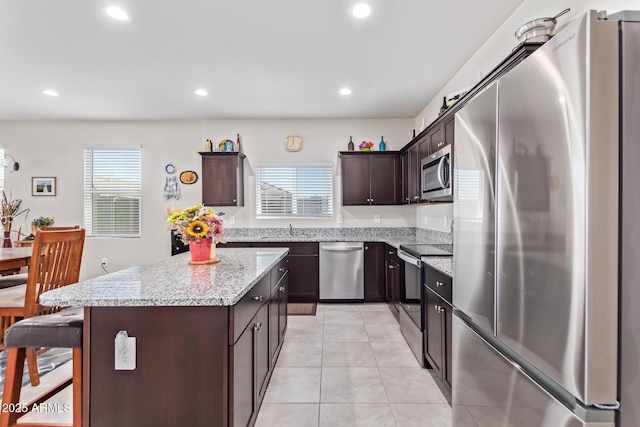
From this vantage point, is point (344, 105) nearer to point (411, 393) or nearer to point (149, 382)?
point (411, 393)

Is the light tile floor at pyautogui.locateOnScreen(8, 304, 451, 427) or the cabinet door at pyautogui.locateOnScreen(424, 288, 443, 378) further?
the cabinet door at pyautogui.locateOnScreen(424, 288, 443, 378)

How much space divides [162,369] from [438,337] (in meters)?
1.74

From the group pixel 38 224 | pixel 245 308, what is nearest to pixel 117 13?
pixel 245 308

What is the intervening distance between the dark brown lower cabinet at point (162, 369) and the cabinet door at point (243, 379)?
0.16 ft

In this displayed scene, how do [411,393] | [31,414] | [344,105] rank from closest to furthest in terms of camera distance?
[31,414]
[411,393]
[344,105]

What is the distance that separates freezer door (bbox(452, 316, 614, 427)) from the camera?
0.94 meters

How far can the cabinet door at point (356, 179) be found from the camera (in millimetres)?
4762

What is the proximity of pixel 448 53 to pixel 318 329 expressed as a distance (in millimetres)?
3087

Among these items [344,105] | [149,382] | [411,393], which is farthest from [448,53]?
[149,382]

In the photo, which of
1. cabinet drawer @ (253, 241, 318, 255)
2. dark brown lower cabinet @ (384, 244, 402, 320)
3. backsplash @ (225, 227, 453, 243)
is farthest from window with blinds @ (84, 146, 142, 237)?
dark brown lower cabinet @ (384, 244, 402, 320)

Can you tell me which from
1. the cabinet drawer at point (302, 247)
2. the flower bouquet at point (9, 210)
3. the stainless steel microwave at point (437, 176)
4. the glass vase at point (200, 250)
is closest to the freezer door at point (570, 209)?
the stainless steel microwave at point (437, 176)

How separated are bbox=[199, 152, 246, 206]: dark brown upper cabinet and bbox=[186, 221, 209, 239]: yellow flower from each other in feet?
8.63

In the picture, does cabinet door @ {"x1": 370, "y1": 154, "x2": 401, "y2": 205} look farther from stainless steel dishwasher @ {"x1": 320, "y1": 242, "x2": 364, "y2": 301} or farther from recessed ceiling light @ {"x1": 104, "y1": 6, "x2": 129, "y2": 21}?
recessed ceiling light @ {"x1": 104, "y1": 6, "x2": 129, "y2": 21}

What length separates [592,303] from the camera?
0.82 meters
